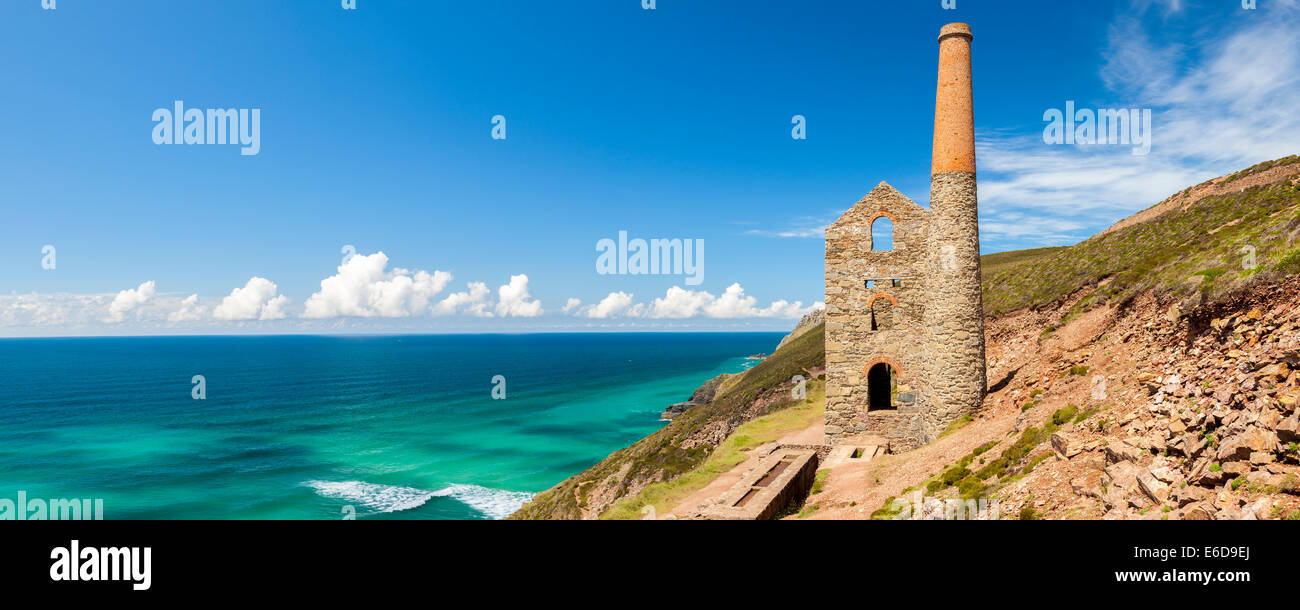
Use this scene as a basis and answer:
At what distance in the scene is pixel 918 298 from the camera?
24.4 meters

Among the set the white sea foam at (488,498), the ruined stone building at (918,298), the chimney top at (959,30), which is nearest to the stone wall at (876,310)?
the ruined stone building at (918,298)

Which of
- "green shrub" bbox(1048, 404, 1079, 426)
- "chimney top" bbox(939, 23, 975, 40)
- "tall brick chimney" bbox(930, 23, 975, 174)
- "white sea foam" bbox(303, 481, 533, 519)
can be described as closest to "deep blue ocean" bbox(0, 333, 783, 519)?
"white sea foam" bbox(303, 481, 533, 519)

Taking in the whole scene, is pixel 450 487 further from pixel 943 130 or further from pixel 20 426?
pixel 20 426

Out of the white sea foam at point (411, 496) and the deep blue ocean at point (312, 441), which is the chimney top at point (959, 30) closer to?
the deep blue ocean at point (312, 441)

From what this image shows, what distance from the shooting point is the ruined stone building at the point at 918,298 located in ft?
68.2

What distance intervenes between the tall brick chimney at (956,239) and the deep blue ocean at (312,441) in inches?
828

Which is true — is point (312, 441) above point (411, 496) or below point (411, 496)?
above

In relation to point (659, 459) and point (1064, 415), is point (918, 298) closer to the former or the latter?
point (1064, 415)

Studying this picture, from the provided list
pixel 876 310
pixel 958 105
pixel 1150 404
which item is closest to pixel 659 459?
pixel 876 310

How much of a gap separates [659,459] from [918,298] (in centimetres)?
2291

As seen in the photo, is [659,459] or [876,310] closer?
[876,310]
